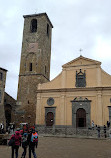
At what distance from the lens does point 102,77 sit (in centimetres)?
2561

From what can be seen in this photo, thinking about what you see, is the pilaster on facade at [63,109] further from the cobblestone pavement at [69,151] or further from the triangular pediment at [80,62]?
the cobblestone pavement at [69,151]

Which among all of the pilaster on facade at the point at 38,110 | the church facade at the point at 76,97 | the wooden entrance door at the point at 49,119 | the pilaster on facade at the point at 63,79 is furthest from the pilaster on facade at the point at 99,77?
the pilaster on facade at the point at 38,110

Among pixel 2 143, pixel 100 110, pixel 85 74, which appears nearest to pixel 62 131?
pixel 100 110

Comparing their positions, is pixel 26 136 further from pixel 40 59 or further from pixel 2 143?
pixel 40 59

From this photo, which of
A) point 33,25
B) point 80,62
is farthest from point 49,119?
point 33,25

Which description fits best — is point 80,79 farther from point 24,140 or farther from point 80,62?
point 24,140

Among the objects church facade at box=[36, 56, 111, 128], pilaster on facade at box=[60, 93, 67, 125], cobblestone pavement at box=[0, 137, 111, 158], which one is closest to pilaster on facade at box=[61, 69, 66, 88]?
church facade at box=[36, 56, 111, 128]

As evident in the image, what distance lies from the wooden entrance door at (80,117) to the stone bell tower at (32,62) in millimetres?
6768

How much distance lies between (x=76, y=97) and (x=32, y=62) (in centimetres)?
1004

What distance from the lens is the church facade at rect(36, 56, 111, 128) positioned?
80.3ft

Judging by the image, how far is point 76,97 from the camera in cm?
2577

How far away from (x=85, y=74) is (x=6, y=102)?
47.7ft

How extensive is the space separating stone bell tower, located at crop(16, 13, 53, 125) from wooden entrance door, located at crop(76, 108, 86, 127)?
6768 millimetres

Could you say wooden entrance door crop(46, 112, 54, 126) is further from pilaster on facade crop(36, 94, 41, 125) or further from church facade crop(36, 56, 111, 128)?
pilaster on facade crop(36, 94, 41, 125)
